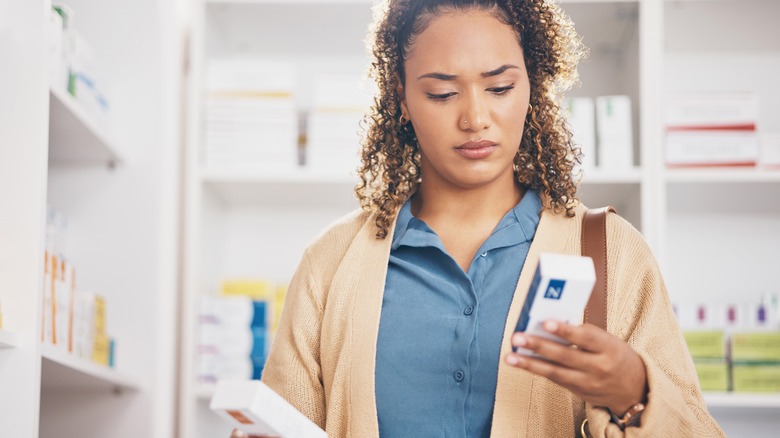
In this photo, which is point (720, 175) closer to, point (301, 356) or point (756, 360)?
point (756, 360)

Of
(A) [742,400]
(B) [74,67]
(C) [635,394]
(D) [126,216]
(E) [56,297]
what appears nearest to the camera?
(C) [635,394]

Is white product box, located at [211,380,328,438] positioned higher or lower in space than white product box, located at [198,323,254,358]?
higher

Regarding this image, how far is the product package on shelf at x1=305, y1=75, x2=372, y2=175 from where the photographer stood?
2928mm

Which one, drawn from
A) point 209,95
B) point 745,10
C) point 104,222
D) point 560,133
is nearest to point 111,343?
point 104,222

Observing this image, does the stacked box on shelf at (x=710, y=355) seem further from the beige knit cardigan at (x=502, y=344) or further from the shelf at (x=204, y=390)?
the beige knit cardigan at (x=502, y=344)

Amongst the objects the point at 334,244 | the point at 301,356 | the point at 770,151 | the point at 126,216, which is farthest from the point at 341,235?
the point at 770,151

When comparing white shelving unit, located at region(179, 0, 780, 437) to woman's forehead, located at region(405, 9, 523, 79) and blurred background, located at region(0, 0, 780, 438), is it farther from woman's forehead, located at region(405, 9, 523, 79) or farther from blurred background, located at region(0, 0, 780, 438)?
woman's forehead, located at region(405, 9, 523, 79)

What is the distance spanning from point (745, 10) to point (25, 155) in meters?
2.17

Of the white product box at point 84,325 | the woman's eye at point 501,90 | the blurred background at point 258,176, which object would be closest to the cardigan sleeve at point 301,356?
the woman's eye at point 501,90

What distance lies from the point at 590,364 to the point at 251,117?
185 cm

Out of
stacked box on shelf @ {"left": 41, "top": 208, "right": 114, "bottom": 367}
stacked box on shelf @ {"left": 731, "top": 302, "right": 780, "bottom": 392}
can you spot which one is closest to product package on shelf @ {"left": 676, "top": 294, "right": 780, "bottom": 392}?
stacked box on shelf @ {"left": 731, "top": 302, "right": 780, "bottom": 392}

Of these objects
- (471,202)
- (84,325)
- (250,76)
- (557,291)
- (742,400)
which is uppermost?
(250,76)

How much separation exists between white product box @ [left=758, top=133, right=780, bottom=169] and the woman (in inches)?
53.1

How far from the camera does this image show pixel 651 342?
1.42m
